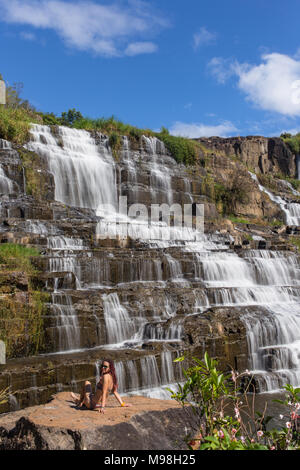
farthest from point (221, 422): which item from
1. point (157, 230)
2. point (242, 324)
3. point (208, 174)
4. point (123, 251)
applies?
point (208, 174)

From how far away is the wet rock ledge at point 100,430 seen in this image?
3.76 meters

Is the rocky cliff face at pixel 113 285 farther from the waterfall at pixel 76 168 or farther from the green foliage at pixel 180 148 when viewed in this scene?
the green foliage at pixel 180 148

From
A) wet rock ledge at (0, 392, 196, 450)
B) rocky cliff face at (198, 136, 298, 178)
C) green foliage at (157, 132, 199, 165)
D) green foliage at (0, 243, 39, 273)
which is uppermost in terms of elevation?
rocky cliff face at (198, 136, 298, 178)

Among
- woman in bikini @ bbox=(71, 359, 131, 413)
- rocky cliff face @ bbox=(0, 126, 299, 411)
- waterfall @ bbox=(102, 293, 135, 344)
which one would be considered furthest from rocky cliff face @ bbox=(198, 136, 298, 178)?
woman in bikini @ bbox=(71, 359, 131, 413)

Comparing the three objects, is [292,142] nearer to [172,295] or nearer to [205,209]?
[205,209]

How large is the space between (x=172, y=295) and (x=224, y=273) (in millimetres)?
3542

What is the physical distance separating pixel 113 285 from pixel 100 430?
→ 765 centimetres

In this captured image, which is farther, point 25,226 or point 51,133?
point 51,133

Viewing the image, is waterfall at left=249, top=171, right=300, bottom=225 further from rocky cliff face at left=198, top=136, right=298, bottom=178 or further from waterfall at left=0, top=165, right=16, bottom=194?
waterfall at left=0, top=165, right=16, bottom=194

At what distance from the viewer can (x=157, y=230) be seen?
54.3ft

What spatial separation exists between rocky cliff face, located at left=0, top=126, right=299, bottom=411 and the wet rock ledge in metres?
0.86

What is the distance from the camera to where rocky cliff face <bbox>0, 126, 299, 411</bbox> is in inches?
322

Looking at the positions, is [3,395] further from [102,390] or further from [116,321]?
[116,321]

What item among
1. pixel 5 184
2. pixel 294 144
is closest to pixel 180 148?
pixel 5 184
